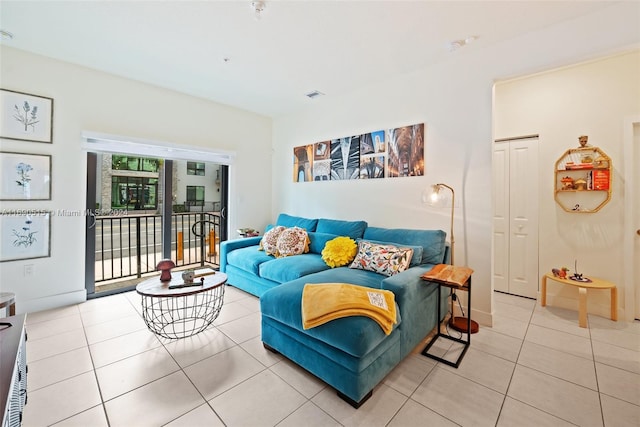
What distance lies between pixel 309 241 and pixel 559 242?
293 centimetres

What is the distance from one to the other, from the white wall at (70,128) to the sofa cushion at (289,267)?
2.18m

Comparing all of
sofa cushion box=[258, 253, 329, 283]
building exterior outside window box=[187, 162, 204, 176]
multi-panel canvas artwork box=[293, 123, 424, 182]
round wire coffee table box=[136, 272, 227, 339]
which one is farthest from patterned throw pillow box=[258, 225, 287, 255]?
building exterior outside window box=[187, 162, 204, 176]

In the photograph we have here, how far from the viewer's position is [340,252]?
294 centimetres

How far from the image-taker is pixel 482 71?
2.61 m

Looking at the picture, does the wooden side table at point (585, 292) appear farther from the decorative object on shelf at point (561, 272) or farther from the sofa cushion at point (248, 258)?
the sofa cushion at point (248, 258)

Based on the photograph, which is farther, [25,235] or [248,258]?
[248,258]

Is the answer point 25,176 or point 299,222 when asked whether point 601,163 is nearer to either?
point 299,222

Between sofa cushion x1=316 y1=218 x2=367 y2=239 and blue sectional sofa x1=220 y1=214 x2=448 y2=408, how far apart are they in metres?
0.01

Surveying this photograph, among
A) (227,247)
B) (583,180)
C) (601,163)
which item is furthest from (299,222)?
(601,163)

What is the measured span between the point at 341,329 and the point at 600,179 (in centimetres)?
319

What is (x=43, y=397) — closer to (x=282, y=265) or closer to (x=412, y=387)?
(x=282, y=265)

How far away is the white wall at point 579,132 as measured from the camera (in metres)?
2.69

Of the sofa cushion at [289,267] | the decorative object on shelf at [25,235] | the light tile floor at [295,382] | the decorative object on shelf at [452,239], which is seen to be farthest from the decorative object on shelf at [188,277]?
the decorative object on shelf at [452,239]

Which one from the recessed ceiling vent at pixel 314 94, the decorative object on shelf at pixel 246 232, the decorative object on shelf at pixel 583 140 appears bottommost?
the decorative object on shelf at pixel 246 232
